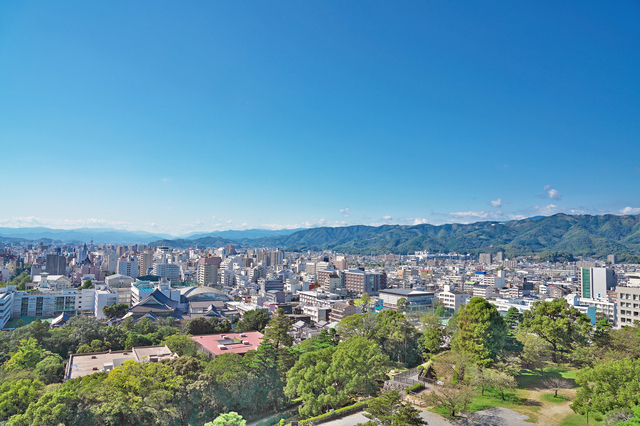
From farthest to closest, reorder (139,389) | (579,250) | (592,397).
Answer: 1. (579,250)
2. (139,389)
3. (592,397)

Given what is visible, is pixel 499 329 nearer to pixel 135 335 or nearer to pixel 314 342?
pixel 314 342

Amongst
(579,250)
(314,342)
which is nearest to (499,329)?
(314,342)

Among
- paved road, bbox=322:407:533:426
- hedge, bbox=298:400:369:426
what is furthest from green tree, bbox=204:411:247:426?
paved road, bbox=322:407:533:426

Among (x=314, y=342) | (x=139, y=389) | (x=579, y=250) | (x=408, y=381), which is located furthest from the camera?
(x=579, y=250)

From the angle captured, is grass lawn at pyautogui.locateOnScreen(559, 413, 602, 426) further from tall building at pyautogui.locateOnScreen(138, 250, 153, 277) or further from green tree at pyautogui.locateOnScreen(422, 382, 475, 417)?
tall building at pyautogui.locateOnScreen(138, 250, 153, 277)

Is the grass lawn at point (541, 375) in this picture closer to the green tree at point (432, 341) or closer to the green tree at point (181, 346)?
the green tree at point (432, 341)

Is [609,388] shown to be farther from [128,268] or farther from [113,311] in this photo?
[128,268]
